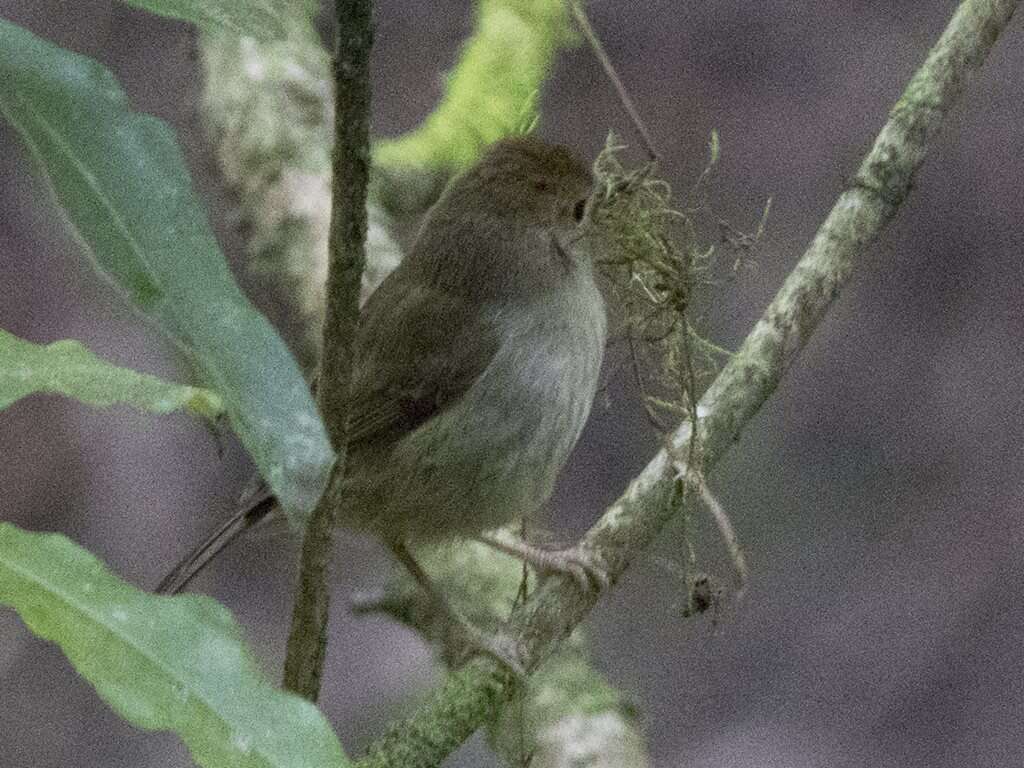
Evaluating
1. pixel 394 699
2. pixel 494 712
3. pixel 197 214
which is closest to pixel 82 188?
pixel 197 214

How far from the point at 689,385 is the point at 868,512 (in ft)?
9.52

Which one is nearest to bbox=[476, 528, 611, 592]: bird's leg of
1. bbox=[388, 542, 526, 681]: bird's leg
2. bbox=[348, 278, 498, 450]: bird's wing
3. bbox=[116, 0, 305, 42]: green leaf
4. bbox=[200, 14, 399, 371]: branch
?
bbox=[388, 542, 526, 681]: bird's leg

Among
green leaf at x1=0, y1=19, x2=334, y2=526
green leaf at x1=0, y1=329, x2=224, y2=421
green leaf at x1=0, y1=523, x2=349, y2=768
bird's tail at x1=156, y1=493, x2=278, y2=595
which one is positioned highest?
green leaf at x1=0, y1=19, x2=334, y2=526

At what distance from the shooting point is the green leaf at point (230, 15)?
105cm

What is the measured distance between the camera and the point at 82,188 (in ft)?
3.36

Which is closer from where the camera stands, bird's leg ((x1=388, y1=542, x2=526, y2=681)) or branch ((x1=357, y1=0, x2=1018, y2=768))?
bird's leg ((x1=388, y1=542, x2=526, y2=681))

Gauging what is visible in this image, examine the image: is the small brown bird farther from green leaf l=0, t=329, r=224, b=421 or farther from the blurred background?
the blurred background

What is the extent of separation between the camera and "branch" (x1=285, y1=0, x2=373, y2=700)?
130 centimetres

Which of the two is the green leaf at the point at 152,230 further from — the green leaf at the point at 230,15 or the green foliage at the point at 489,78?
the green foliage at the point at 489,78

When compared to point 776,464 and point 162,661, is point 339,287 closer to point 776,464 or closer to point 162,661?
point 162,661

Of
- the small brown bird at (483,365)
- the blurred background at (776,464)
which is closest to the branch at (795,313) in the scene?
the small brown bird at (483,365)

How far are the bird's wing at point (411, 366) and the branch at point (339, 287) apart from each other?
840mm

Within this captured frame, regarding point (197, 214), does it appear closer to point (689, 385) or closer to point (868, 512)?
point (689, 385)

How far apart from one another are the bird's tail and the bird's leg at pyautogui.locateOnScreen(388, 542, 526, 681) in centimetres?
39
